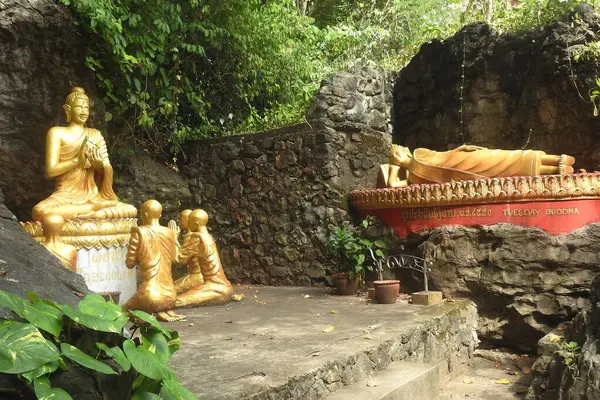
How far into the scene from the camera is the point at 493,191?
523cm

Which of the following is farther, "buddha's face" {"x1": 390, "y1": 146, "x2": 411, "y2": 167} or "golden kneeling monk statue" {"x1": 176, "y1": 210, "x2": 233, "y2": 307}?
"buddha's face" {"x1": 390, "y1": 146, "x2": 411, "y2": 167}

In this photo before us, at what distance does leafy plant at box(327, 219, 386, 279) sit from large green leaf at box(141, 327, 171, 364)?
382 centimetres

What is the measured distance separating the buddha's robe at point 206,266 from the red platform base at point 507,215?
Answer: 6.54 ft

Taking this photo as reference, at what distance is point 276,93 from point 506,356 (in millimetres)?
5156

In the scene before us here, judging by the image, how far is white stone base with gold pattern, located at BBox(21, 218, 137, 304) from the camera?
16.3 feet

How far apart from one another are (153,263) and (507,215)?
132 inches

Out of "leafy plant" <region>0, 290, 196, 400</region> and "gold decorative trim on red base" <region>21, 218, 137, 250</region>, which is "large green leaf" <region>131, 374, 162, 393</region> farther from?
"gold decorative trim on red base" <region>21, 218, 137, 250</region>

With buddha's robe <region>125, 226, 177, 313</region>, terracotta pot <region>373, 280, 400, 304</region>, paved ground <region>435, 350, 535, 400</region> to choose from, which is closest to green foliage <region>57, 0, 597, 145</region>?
buddha's robe <region>125, 226, 177, 313</region>

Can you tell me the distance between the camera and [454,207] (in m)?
5.47

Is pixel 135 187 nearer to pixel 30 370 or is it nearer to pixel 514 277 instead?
pixel 514 277

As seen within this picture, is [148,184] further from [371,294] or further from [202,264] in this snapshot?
[371,294]

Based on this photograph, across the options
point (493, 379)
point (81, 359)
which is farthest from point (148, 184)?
point (81, 359)

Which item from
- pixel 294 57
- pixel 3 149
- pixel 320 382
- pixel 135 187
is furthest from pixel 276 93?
pixel 320 382

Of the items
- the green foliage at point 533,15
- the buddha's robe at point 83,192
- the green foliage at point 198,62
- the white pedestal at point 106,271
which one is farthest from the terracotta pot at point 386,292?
the green foliage at point 533,15
